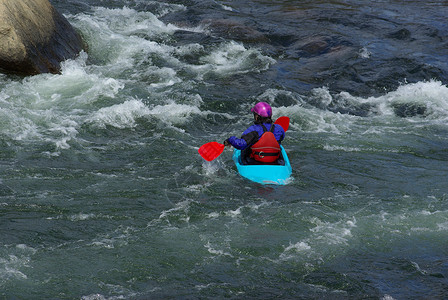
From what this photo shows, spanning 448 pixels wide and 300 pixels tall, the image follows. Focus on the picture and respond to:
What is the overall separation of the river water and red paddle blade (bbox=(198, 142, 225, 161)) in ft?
1.01

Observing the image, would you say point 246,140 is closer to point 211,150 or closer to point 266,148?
point 266,148

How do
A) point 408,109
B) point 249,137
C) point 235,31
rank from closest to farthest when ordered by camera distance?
1. point 249,137
2. point 408,109
3. point 235,31

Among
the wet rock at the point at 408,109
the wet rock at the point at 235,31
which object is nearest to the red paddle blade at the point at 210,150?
the wet rock at the point at 408,109

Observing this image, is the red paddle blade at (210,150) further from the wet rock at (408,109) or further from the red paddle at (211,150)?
the wet rock at (408,109)

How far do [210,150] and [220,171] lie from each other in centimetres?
41

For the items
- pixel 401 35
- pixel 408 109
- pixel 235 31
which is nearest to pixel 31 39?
pixel 235 31

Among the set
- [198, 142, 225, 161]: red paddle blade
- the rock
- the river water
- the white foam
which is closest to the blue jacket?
[198, 142, 225, 161]: red paddle blade

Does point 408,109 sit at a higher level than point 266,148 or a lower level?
lower

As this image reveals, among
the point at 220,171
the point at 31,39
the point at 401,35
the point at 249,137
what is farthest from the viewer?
the point at 401,35

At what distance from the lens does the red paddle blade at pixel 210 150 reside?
7434 millimetres

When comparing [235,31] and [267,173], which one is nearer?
[267,173]

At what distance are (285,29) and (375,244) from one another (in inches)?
371

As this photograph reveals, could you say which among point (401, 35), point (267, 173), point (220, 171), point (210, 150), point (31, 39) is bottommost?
point (220, 171)

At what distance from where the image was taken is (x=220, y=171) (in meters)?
→ 7.77
